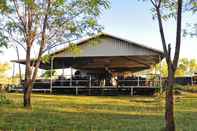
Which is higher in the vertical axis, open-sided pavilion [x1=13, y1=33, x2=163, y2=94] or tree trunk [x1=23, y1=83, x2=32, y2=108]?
open-sided pavilion [x1=13, y1=33, x2=163, y2=94]

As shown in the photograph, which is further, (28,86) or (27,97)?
(28,86)

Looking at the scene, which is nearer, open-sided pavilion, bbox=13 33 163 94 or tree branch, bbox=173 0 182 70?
tree branch, bbox=173 0 182 70

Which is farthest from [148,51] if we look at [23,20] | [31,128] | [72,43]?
[31,128]

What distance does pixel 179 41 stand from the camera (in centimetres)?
1034

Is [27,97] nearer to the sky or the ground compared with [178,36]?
nearer to the ground

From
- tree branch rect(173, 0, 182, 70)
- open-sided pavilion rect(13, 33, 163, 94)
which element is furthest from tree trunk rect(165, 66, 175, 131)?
open-sided pavilion rect(13, 33, 163, 94)

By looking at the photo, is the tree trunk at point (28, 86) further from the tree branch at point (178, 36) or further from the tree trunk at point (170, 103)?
the tree branch at point (178, 36)

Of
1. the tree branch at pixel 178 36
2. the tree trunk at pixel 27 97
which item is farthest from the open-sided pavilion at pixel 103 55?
the tree branch at pixel 178 36

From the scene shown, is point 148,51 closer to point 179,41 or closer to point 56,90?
point 56,90

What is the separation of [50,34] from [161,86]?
14.8 metres

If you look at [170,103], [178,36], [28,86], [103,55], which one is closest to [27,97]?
[28,86]

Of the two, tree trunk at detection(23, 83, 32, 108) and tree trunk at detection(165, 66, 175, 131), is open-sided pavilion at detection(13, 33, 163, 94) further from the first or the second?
tree trunk at detection(165, 66, 175, 131)

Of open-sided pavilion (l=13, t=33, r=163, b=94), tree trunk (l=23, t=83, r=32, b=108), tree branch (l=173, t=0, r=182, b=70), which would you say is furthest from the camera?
open-sided pavilion (l=13, t=33, r=163, b=94)

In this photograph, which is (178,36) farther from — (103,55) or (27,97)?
(103,55)
